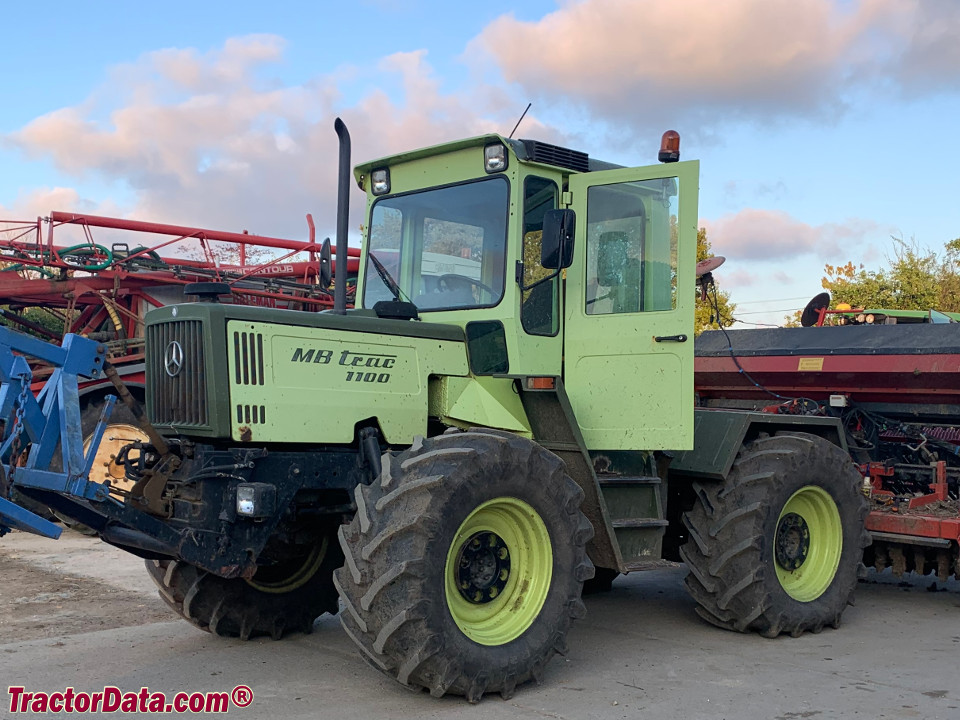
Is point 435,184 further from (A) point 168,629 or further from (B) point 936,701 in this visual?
(B) point 936,701

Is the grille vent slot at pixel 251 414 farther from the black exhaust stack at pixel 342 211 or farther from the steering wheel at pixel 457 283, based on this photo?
the steering wheel at pixel 457 283

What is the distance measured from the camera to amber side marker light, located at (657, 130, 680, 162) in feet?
20.0

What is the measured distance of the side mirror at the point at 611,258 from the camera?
19.9 feet

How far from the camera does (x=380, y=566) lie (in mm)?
4668

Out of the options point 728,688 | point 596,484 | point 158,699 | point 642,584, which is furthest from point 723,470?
point 158,699

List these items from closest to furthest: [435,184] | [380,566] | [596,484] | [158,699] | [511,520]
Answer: [380,566], [158,699], [511,520], [596,484], [435,184]

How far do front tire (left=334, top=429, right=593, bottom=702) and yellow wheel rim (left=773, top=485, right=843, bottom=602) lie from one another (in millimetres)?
1909

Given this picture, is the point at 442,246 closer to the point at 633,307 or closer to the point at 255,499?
the point at 633,307

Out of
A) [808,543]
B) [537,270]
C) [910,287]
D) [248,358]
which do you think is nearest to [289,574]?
[248,358]

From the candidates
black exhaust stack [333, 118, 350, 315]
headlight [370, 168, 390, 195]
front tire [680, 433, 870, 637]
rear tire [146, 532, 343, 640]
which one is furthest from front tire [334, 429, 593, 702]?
headlight [370, 168, 390, 195]

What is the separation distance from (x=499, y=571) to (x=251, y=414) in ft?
4.95

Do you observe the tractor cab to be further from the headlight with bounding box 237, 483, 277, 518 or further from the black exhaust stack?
the headlight with bounding box 237, 483, 277, 518

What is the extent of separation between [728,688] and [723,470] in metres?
1.53

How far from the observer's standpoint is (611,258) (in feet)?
20.0
